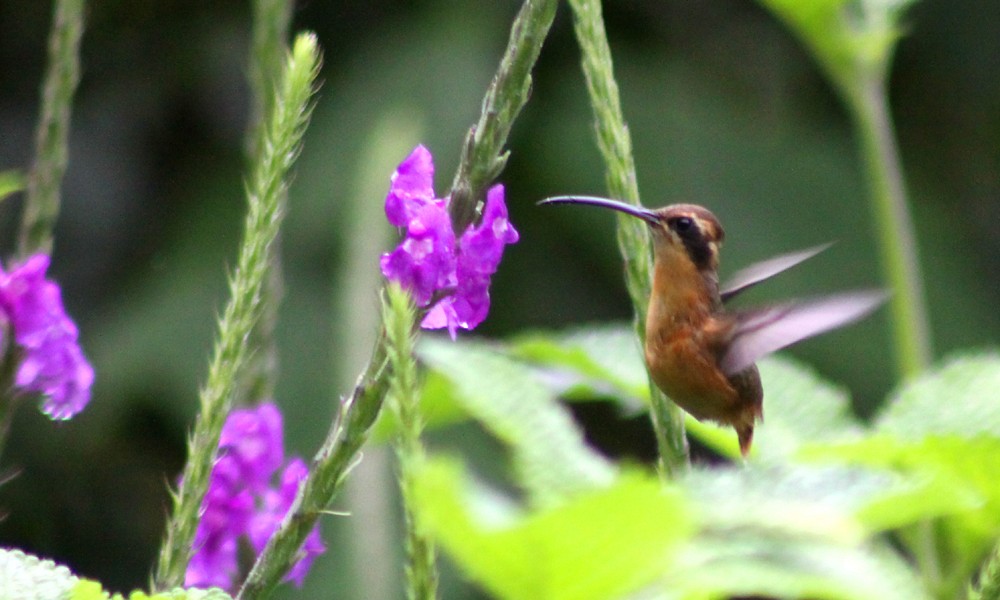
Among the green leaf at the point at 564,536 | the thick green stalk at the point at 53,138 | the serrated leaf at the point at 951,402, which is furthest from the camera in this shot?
the serrated leaf at the point at 951,402

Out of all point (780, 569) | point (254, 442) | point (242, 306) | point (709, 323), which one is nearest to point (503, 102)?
point (242, 306)

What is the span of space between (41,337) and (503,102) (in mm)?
410

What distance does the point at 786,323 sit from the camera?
1.16 m

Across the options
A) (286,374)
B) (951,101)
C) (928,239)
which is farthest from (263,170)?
(951,101)

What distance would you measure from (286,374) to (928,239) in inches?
70.5

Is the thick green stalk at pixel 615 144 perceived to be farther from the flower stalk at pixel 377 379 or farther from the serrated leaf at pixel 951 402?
the serrated leaf at pixel 951 402

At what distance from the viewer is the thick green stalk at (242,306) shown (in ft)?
2.56

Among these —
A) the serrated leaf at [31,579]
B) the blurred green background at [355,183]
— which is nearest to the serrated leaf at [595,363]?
the serrated leaf at [31,579]

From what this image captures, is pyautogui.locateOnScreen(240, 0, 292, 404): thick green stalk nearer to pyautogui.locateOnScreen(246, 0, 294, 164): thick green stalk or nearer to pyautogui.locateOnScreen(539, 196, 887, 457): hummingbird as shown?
pyautogui.locateOnScreen(246, 0, 294, 164): thick green stalk

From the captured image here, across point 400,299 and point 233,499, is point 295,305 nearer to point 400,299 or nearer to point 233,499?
Result: point 233,499

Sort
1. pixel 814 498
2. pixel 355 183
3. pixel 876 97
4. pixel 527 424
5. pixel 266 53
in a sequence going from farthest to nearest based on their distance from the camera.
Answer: pixel 355 183 < pixel 876 97 < pixel 266 53 < pixel 527 424 < pixel 814 498

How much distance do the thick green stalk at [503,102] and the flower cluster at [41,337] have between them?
36cm

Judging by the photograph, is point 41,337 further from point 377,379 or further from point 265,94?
point 265,94

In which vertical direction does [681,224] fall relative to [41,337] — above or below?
above
